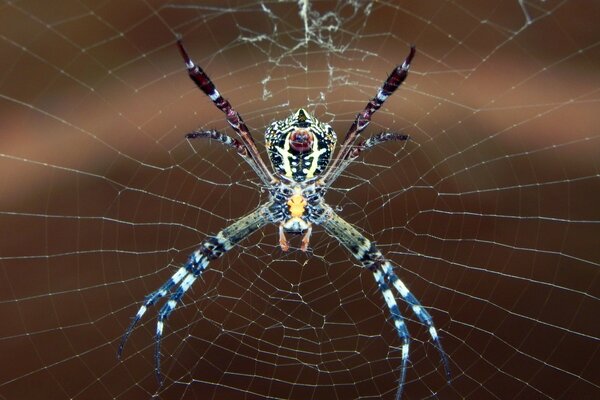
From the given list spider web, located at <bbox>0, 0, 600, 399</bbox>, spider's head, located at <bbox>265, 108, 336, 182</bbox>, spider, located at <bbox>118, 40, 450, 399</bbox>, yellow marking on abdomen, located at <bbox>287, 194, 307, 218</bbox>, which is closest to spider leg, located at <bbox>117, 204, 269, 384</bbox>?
spider, located at <bbox>118, 40, 450, 399</bbox>

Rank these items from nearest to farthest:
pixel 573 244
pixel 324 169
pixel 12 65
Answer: pixel 324 169, pixel 12 65, pixel 573 244

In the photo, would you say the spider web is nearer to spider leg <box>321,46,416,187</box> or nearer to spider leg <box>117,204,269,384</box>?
spider leg <box>117,204,269,384</box>

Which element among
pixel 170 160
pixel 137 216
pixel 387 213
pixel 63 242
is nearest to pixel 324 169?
pixel 387 213

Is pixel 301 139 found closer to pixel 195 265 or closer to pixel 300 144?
pixel 300 144

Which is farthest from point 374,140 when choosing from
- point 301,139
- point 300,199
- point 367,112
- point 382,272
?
point 382,272

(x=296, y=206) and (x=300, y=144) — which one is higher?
(x=300, y=144)

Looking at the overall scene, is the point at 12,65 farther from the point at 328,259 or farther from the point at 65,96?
the point at 328,259

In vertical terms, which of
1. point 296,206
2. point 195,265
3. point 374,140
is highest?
point 374,140
